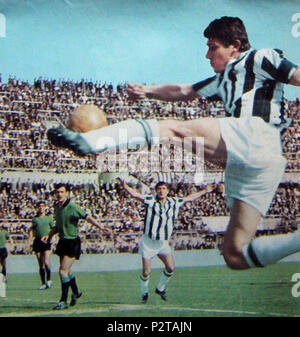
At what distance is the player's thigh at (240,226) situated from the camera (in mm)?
4445

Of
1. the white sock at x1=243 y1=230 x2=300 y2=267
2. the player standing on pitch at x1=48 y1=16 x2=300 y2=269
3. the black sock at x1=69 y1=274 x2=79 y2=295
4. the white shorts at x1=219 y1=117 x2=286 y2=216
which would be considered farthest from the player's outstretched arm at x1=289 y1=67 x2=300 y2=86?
the black sock at x1=69 y1=274 x2=79 y2=295

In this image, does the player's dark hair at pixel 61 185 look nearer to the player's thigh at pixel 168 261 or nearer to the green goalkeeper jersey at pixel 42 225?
the green goalkeeper jersey at pixel 42 225

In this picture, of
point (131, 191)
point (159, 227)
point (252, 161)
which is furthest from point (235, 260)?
point (131, 191)

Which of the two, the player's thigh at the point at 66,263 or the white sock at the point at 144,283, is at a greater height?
the player's thigh at the point at 66,263

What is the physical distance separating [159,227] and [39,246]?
93cm

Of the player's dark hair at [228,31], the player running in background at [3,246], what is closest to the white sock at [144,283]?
the player running in background at [3,246]

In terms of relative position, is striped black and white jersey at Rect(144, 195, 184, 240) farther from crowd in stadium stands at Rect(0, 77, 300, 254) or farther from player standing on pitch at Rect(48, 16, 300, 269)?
player standing on pitch at Rect(48, 16, 300, 269)

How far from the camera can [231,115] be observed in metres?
4.59

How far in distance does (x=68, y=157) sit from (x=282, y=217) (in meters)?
1.71

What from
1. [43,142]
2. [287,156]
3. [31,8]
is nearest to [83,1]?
[31,8]

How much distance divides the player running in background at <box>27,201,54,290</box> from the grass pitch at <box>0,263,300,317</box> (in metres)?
0.07

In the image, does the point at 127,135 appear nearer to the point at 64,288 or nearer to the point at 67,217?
the point at 67,217

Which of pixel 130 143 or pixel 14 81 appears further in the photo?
pixel 14 81

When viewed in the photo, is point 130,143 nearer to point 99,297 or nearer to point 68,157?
point 68,157
